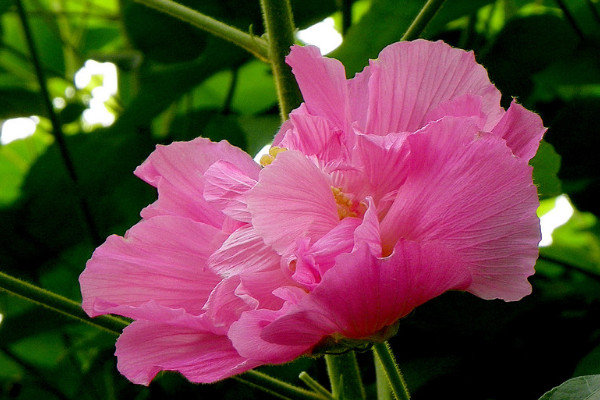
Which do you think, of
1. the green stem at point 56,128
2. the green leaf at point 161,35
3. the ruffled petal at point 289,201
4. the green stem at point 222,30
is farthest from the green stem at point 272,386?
the green leaf at point 161,35

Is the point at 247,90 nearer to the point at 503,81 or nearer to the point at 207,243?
the point at 503,81

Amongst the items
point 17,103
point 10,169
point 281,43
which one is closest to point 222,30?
point 281,43

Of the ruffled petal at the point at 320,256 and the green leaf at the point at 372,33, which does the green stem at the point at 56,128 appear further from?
the ruffled petal at the point at 320,256

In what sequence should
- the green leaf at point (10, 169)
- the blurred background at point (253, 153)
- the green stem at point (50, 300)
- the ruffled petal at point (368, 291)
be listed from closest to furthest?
the ruffled petal at point (368, 291) → the green stem at point (50, 300) → the blurred background at point (253, 153) → the green leaf at point (10, 169)

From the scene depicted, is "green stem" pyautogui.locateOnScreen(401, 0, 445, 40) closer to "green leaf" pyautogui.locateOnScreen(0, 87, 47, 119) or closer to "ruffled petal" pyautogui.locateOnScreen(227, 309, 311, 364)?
"ruffled petal" pyautogui.locateOnScreen(227, 309, 311, 364)

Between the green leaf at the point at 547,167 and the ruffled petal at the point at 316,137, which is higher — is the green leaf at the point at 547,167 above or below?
above

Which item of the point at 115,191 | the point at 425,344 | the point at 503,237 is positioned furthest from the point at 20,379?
the point at 503,237

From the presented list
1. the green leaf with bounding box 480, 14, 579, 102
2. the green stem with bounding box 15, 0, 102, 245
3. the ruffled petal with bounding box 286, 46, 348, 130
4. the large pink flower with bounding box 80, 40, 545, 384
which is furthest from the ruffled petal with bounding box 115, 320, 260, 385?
the green leaf with bounding box 480, 14, 579, 102
